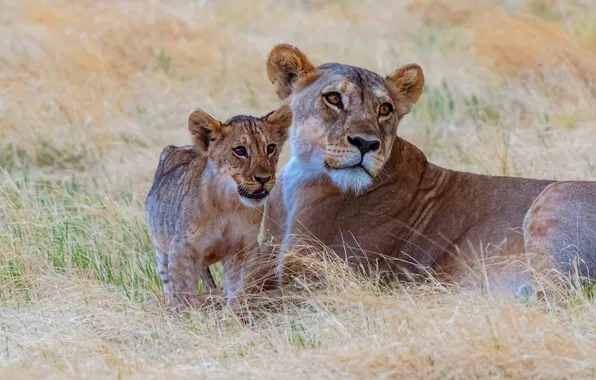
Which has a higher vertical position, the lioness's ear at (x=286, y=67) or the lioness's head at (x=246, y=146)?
the lioness's ear at (x=286, y=67)

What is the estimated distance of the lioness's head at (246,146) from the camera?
4.84m

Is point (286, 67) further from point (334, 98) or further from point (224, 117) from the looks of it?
point (224, 117)

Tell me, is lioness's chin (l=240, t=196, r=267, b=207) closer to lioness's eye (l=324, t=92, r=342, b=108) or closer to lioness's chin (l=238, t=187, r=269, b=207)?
lioness's chin (l=238, t=187, r=269, b=207)

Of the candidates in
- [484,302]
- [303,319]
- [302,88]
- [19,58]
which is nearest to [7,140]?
[19,58]

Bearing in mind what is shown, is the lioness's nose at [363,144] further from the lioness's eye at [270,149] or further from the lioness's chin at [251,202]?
the lioness's chin at [251,202]

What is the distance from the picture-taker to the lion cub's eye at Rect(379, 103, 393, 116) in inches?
215

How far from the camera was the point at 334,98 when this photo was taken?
541 cm

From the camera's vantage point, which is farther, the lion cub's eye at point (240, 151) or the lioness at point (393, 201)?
the lioness at point (393, 201)

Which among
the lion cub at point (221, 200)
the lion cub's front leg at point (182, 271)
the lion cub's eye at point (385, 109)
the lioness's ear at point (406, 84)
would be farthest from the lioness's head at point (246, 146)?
the lioness's ear at point (406, 84)

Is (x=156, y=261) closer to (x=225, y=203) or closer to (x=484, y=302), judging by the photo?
(x=225, y=203)

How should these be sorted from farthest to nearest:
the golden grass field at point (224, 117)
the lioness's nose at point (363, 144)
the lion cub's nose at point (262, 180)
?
the lioness's nose at point (363, 144), the lion cub's nose at point (262, 180), the golden grass field at point (224, 117)

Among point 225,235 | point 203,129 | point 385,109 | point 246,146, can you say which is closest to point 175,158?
point 203,129

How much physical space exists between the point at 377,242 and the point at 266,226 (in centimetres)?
54

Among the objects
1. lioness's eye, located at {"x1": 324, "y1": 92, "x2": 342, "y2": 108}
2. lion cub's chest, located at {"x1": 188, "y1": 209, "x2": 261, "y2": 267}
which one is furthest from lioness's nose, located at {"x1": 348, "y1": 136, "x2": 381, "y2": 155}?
lion cub's chest, located at {"x1": 188, "y1": 209, "x2": 261, "y2": 267}
